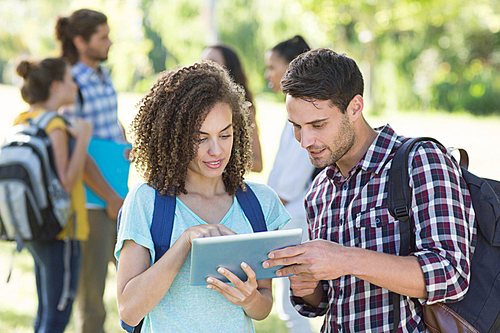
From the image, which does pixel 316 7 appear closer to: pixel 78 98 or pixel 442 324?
pixel 78 98

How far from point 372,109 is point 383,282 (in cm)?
2082

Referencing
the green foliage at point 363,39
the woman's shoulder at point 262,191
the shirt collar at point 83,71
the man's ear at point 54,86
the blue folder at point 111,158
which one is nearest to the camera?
the woman's shoulder at point 262,191

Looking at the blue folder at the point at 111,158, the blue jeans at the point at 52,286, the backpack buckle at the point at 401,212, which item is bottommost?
the blue jeans at the point at 52,286

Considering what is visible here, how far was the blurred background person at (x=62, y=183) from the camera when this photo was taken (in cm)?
315

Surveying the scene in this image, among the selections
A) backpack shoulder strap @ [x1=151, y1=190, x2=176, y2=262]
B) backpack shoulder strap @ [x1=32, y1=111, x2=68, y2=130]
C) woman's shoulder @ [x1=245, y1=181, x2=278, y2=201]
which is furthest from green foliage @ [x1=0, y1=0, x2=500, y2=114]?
backpack shoulder strap @ [x1=151, y1=190, x2=176, y2=262]

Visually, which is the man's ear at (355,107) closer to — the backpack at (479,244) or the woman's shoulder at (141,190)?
the backpack at (479,244)

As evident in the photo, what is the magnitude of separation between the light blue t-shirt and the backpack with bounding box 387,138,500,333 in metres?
0.54

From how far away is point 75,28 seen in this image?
12.5 ft


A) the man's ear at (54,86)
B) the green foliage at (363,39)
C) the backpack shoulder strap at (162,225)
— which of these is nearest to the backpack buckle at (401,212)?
the backpack shoulder strap at (162,225)

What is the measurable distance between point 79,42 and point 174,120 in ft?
8.19

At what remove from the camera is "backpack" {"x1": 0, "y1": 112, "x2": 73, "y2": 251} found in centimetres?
296

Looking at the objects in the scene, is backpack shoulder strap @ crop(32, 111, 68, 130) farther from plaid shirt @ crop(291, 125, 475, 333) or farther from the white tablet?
the white tablet

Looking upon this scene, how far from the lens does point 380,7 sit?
59.9 feet

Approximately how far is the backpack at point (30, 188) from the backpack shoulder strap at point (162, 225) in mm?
1678
